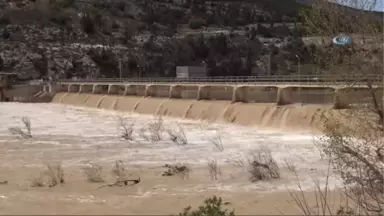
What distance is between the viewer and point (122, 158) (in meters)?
19.0

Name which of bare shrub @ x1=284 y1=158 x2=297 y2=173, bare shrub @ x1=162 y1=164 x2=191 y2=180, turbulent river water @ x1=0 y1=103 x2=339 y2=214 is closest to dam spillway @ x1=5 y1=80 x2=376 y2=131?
turbulent river water @ x1=0 y1=103 x2=339 y2=214

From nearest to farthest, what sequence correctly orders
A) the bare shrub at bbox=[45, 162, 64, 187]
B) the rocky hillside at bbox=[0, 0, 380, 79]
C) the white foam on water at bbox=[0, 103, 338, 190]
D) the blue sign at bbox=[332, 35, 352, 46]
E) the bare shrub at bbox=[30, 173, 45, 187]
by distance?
the blue sign at bbox=[332, 35, 352, 46] < the bare shrub at bbox=[30, 173, 45, 187] < the bare shrub at bbox=[45, 162, 64, 187] < the white foam on water at bbox=[0, 103, 338, 190] < the rocky hillside at bbox=[0, 0, 380, 79]

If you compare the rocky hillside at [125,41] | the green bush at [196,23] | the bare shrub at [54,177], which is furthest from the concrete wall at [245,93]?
the green bush at [196,23]

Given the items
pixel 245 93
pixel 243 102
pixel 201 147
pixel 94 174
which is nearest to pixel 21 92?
pixel 245 93

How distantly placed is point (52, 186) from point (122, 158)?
6043mm

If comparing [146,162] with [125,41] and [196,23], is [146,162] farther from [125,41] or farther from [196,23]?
[196,23]

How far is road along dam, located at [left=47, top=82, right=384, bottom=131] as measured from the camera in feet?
92.7

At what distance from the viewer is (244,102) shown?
131ft

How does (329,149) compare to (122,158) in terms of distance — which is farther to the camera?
(122,158)

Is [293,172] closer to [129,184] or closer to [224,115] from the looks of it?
[129,184]

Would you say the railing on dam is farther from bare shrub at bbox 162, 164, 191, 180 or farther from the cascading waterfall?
bare shrub at bbox 162, 164, 191, 180

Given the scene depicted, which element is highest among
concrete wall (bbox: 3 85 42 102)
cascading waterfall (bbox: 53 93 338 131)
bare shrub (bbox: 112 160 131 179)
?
bare shrub (bbox: 112 160 131 179)

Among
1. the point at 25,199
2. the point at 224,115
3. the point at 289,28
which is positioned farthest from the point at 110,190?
the point at 289,28

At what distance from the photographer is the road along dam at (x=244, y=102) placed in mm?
28259
